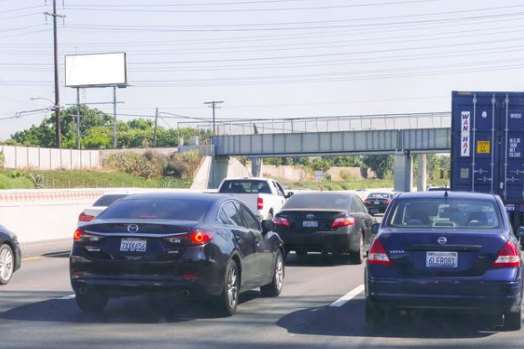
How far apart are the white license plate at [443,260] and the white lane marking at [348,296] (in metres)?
2.92

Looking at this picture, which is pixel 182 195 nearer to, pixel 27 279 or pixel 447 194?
pixel 447 194

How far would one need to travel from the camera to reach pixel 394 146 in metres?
69.0

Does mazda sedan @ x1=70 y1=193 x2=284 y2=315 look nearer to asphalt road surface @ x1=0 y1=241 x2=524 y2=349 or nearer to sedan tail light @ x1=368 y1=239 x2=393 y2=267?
asphalt road surface @ x1=0 y1=241 x2=524 y2=349

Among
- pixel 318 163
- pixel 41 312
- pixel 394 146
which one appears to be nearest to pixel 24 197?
pixel 41 312

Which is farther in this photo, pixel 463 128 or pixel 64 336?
pixel 463 128

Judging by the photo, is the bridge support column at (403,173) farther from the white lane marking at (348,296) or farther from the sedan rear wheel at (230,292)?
the sedan rear wheel at (230,292)

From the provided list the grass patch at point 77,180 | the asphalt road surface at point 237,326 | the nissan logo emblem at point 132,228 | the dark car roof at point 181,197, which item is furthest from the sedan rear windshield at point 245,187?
the grass patch at point 77,180

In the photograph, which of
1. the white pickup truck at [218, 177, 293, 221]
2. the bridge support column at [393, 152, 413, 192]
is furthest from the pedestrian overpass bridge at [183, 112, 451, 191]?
the white pickup truck at [218, 177, 293, 221]

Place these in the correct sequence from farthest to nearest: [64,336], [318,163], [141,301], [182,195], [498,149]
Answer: [318,163]
[498,149]
[141,301]
[182,195]
[64,336]

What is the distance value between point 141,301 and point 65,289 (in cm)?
220

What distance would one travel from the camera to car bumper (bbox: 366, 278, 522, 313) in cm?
986

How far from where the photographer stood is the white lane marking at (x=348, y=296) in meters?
12.8

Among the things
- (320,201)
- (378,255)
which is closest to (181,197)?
(378,255)

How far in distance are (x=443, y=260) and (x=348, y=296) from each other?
3926 mm
